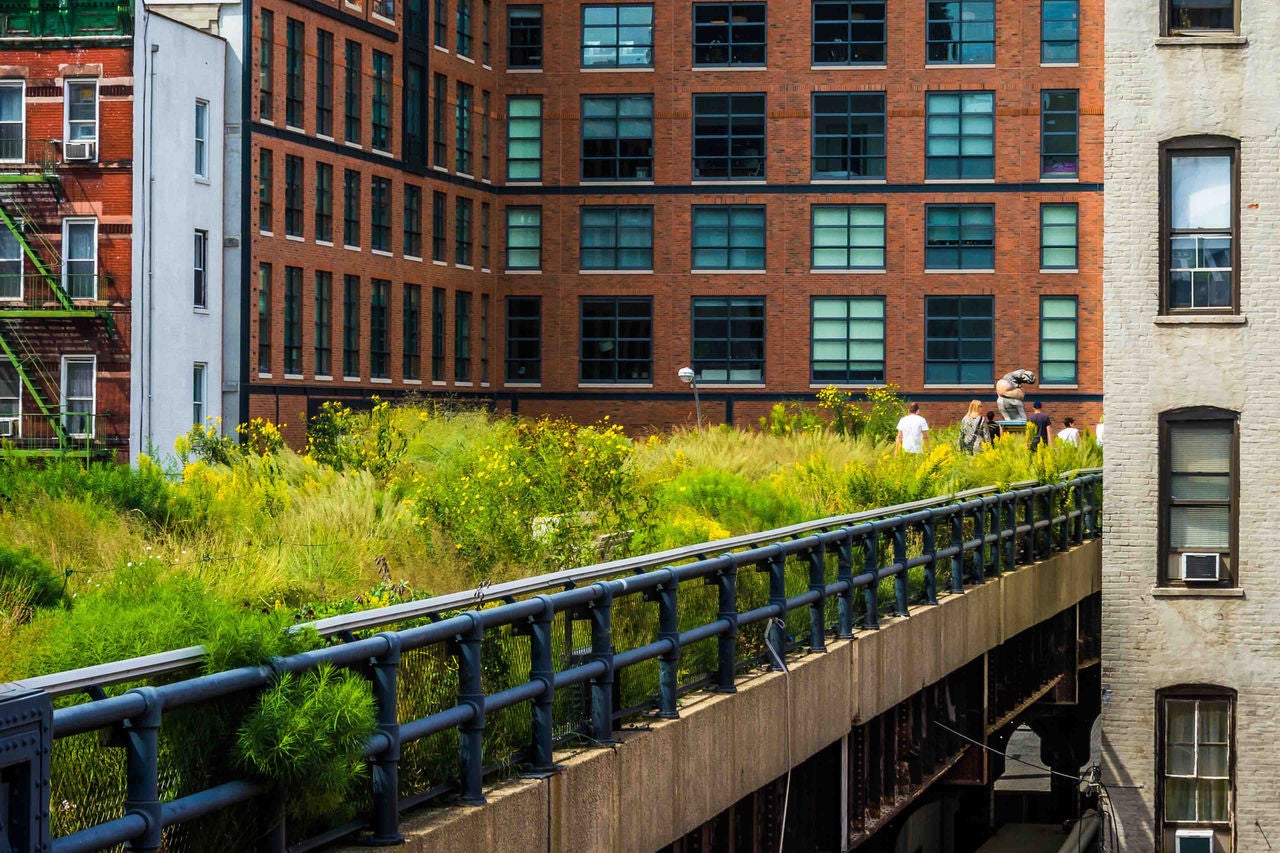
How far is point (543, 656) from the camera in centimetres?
902

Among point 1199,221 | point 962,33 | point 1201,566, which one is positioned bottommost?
point 1201,566

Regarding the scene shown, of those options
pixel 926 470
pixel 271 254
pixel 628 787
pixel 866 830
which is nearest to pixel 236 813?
pixel 628 787

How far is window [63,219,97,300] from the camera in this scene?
42594mm

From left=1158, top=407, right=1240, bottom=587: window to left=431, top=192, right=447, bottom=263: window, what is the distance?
34.5 m

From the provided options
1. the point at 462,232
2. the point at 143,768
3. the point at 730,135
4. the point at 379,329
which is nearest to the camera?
the point at 143,768

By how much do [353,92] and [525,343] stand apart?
42.8 ft

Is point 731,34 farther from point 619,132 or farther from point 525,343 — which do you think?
point 525,343

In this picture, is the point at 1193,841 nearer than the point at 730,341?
Yes

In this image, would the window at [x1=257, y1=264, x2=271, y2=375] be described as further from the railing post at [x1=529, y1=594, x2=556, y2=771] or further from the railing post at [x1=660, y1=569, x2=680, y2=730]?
the railing post at [x1=529, y1=594, x2=556, y2=771]

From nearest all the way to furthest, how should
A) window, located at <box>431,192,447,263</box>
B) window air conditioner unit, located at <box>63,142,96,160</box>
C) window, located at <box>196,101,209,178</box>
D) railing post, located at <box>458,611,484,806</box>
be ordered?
railing post, located at <box>458,611,484,806</box> → window air conditioner unit, located at <box>63,142,96,160</box> → window, located at <box>196,101,209,178</box> → window, located at <box>431,192,447,263</box>

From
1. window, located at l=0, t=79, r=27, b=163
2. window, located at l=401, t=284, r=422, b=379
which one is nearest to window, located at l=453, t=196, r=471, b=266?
window, located at l=401, t=284, r=422, b=379

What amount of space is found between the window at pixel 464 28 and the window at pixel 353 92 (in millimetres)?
7115

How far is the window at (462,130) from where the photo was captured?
197 feet

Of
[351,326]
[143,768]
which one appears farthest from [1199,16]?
[351,326]
